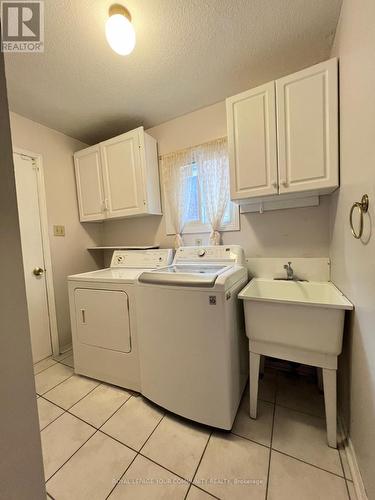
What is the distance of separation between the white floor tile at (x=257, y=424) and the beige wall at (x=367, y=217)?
45cm

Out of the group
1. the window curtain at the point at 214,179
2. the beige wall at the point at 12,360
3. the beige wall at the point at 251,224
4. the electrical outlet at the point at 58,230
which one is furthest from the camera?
the electrical outlet at the point at 58,230

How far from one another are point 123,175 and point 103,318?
4.56 feet

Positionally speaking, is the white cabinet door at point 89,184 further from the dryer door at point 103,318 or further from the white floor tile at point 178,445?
the white floor tile at point 178,445

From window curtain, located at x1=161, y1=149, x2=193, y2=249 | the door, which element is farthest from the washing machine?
the door

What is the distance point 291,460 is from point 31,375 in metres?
1.36

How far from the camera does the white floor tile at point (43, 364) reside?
2079 mm

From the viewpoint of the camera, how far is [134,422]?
1431 mm

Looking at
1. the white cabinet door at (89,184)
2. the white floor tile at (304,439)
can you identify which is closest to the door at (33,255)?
the white cabinet door at (89,184)

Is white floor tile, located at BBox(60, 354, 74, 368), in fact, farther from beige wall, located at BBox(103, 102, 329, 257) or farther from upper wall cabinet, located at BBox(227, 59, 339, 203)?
upper wall cabinet, located at BBox(227, 59, 339, 203)

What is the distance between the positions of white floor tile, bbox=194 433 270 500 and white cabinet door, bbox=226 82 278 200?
5.23ft

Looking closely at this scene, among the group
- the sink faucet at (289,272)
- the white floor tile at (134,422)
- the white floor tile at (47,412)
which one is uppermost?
the sink faucet at (289,272)

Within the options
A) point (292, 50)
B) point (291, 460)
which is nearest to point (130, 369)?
point (291, 460)

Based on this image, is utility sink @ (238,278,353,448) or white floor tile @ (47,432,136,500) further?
utility sink @ (238,278,353,448)

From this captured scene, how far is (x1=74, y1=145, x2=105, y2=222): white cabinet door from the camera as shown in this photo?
2342mm
